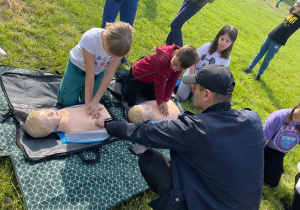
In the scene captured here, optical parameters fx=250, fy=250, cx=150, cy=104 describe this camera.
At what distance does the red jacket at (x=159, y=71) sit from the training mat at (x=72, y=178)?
1098mm

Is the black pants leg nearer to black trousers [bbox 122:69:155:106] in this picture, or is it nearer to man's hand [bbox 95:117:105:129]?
man's hand [bbox 95:117:105:129]

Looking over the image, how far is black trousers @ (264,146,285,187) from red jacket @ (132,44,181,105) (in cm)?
164

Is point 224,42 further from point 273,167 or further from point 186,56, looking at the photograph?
point 273,167

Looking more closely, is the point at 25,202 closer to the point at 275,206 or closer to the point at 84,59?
the point at 84,59

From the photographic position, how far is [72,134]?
114 inches

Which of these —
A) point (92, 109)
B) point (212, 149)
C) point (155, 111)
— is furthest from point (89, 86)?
point (212, 149)

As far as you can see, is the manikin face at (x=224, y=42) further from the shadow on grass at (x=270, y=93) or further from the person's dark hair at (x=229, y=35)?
the shadow on grass at (x=270, y=93)

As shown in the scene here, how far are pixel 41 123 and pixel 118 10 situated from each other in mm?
2434

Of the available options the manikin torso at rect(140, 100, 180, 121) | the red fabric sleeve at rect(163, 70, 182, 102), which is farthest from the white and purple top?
the red fabric sleeve at rect(163, 70, 182, 102)

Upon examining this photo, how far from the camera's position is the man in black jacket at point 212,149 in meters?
1.86

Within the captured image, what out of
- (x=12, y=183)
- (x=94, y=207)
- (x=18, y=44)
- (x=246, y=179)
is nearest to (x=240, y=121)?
(x=246, y=179)

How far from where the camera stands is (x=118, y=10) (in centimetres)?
417

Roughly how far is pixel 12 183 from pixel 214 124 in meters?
1.90

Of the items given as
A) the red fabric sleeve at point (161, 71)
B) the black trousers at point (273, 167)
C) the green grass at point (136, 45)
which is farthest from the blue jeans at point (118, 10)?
the black trousers at point (273, 167)
